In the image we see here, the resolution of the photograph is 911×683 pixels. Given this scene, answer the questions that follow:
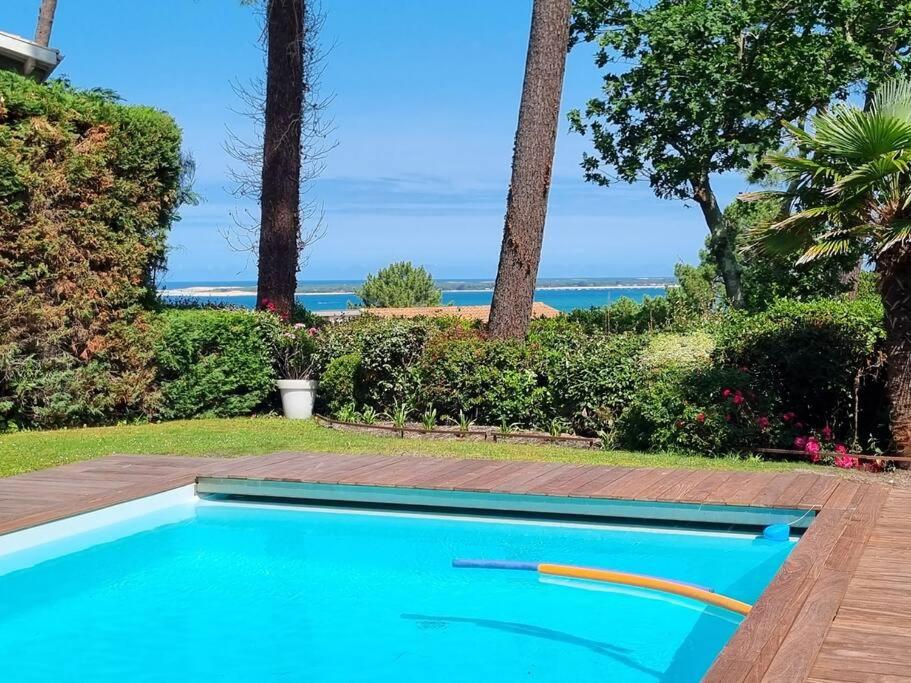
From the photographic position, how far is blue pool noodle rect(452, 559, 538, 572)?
6.64m

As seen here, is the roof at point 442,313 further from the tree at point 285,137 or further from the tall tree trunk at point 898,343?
the tall tree trunk at point 898,343

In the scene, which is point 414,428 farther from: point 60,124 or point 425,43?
point 425,43

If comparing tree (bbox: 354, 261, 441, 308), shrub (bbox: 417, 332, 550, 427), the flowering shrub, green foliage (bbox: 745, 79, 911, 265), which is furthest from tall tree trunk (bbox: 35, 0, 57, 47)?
tree (bbox: 354, 261, 441, 308)

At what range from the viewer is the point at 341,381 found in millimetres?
12805

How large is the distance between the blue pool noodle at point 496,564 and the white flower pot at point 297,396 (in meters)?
6.65

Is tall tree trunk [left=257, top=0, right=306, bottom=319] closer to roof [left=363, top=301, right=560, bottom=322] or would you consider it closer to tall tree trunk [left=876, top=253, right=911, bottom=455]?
roof [left=363, top=301, right=560, bottom=322]

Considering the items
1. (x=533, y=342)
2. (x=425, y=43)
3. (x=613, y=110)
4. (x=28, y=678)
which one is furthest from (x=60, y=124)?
(x=425, y=43)

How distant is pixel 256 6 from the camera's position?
51.7 feet

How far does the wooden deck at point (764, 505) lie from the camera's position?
151 inches

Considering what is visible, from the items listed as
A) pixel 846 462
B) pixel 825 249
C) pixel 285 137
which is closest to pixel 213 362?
pixel 285 137

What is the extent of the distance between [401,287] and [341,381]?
31687mm

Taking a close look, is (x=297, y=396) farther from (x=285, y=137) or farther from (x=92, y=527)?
(x=92, y=527)

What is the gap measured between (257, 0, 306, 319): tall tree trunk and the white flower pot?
8.05 feet

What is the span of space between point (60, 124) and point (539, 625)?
28.9ft
